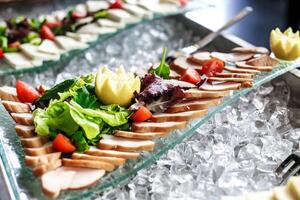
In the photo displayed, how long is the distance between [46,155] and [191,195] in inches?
18.1

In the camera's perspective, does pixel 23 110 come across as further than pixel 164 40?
No

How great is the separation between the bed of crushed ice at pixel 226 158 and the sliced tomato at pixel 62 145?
186 mm

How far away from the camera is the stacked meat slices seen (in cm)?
135

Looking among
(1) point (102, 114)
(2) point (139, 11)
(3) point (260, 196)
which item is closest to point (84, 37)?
(2) point (139, 11)

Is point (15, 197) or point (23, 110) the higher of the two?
point (23, 110)

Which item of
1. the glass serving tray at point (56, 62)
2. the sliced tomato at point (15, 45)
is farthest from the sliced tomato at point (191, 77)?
the sliced tomato at point (15, 45)

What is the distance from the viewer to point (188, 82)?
1.78 m

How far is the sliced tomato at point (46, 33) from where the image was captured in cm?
258

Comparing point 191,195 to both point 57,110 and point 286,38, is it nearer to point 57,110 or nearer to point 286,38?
point 57,110

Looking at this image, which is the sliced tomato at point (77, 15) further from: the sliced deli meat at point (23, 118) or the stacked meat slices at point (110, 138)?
the sliced deli meat at point (23, 118)

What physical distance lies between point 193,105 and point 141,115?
0.67 ft

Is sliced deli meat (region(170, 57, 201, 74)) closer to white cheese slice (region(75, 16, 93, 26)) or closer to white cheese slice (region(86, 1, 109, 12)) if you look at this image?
white cheese slice (region(75, 16, 93, 26))

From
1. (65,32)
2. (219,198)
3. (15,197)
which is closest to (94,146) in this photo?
(15,197)

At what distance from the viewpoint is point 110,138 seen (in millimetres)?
1483
